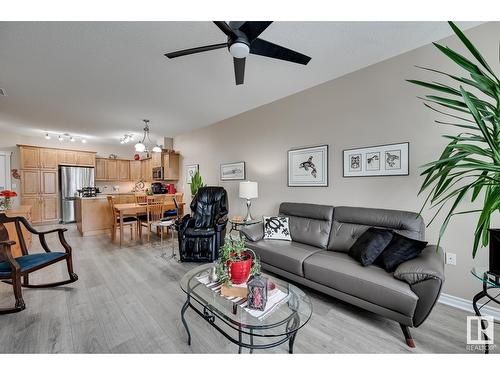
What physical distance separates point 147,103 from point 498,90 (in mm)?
4030

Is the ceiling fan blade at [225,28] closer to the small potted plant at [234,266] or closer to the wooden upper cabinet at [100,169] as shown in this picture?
the small potted plant at [234,266]

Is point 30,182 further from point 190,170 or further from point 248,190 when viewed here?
point 248,190

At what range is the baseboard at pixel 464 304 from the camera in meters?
1.86

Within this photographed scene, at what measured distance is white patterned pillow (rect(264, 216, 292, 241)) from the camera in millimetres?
2830

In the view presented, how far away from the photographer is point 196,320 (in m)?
1.87

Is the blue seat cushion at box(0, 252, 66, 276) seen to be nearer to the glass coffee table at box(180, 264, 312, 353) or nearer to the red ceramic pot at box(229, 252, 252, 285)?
the glass coffee table at box(180, 264, 312, 353)

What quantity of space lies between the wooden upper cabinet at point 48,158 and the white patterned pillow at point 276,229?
6908 mm

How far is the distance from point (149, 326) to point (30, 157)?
685 centimetres

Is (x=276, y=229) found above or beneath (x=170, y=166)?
beneath

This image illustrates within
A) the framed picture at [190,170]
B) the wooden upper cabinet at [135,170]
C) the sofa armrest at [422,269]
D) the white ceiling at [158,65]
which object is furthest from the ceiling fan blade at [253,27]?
the wooden upper cabinet at [135,170]

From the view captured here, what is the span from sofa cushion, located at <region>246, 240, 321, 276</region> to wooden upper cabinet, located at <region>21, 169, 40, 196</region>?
679cm

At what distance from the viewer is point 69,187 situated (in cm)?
618

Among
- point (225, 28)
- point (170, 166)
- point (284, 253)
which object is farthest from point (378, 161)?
point (170, 166)
